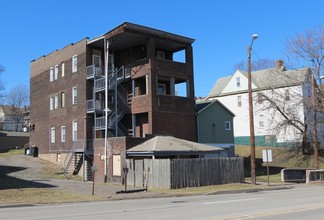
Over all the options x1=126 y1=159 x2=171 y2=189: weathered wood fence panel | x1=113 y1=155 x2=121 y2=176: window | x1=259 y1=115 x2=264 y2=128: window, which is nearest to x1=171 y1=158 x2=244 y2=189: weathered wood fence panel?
x1=126 y1=159 x2=171 y2=189: weathered wood fence panel

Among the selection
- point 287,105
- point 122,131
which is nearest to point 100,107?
point 122,131

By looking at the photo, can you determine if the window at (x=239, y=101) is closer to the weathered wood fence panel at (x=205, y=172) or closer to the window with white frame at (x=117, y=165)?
the weathered wood fence panel at (x=205, y=172)

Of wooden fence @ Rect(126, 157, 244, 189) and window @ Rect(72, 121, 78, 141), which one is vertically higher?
window @ Rect(72, 121, 78, 141)

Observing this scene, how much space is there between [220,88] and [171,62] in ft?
99.3

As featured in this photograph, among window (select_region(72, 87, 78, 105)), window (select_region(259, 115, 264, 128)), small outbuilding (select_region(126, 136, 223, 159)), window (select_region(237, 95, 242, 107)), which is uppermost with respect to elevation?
window (select_region(237, 95, 242, 107))

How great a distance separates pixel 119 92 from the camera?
131 feet

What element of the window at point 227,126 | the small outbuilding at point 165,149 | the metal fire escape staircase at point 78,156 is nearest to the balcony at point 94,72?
the metal fire escape staircase at point 78,156

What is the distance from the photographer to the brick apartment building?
3678 cm

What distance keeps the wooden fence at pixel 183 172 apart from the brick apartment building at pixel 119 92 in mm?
4852

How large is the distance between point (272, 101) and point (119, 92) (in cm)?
1885

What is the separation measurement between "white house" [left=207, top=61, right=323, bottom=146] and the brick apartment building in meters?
13.2

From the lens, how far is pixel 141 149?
3045cm

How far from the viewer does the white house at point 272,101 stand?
47.3m

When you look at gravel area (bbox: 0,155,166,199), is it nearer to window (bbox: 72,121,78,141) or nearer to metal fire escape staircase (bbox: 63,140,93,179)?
metal fire escape staircase (bbox: 63,140,93,179)
